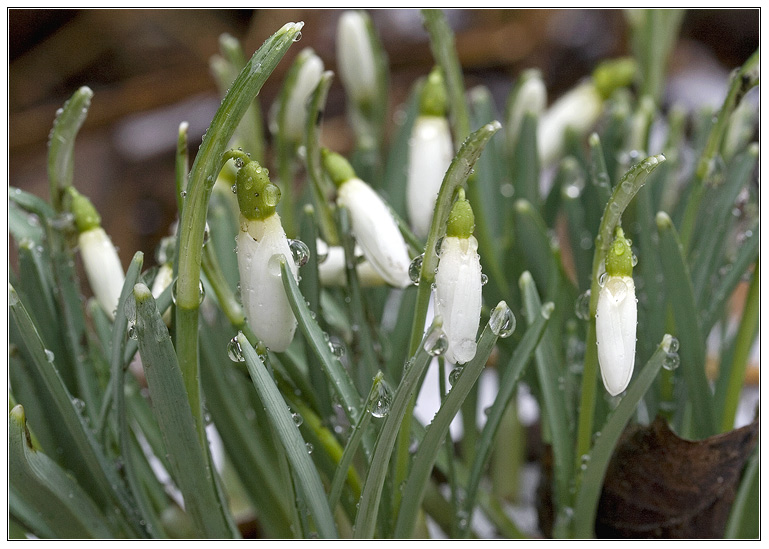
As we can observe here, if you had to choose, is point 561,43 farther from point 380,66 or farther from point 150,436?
point 150,436

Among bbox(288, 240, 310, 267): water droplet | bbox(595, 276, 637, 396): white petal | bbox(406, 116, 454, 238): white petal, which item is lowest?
bbox(595, 276, 637, 396): white petal

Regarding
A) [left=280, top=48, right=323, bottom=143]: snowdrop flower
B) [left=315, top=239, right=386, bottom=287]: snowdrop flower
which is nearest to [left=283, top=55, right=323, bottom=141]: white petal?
[left=280, top=48, right=323, bottom=143]: snowdrop flower

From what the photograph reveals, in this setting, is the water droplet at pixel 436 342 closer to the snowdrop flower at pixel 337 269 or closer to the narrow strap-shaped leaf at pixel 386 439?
the narrow strap-shaped leaf at pixel 386 439

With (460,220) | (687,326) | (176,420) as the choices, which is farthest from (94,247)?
(687,326)

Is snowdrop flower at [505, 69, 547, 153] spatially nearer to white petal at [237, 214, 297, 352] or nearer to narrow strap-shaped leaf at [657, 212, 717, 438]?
narrow strap-shaped leaf at [657, 212, 717, 438]

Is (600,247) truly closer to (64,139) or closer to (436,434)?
(436,434)

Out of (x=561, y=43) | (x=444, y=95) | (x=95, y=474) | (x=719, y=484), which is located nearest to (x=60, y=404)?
Result: (x=95, y=474)
